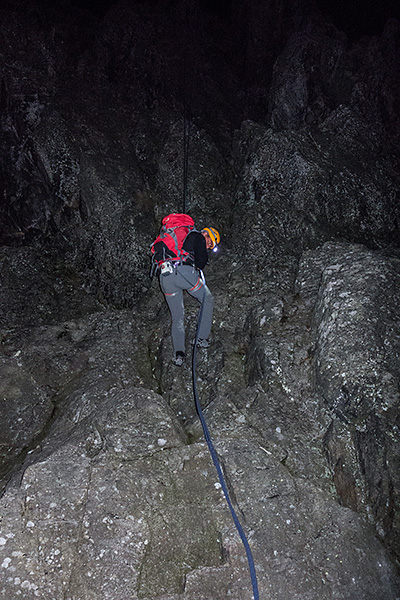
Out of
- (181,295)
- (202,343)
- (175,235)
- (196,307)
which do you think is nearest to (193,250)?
(175,235)

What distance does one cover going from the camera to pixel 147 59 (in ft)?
44.9

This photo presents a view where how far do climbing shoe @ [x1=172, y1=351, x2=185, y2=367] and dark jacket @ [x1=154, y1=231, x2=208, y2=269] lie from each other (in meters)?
1.73

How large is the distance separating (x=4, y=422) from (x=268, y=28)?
664 inches

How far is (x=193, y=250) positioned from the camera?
7.29m

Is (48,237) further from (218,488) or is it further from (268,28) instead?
(268,28)

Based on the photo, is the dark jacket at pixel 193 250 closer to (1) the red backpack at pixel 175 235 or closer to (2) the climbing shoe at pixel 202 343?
(1) the red backpack at pixel 175 235

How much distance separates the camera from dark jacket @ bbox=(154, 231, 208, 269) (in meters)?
7.27

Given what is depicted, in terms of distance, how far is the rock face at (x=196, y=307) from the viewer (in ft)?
14.4

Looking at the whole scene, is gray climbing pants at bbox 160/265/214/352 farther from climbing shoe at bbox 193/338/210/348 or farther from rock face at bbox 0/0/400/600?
rock face at bbox 0/0/400/600

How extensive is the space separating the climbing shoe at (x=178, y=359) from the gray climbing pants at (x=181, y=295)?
9 cm

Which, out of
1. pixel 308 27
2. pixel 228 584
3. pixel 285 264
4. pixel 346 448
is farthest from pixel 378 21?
pixel 228 584

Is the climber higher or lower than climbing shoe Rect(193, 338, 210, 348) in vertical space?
higher

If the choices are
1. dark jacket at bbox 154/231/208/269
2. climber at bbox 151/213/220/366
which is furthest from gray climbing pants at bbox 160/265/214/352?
dark jacket at bbox 154/231/208/269

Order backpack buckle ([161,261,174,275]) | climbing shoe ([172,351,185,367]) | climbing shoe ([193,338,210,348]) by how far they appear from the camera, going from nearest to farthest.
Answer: backpack buckle ([161,261,174,275]) < climbing shoe ([172,351,185,367]) < climbing shoe ([193,338,210,348])
